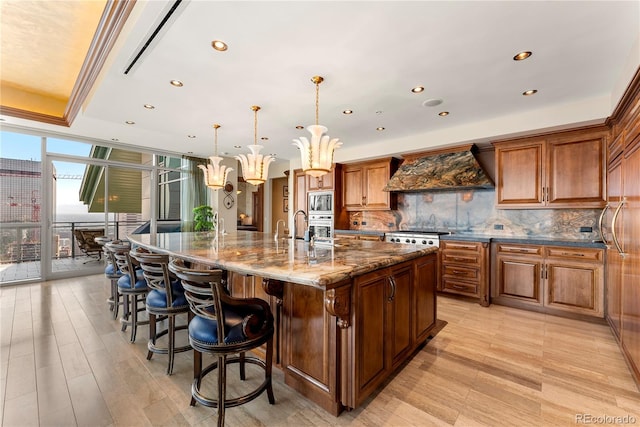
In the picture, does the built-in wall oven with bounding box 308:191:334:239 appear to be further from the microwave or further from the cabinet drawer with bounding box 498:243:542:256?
the cabinet drawer with bounding box 498:243:542:256

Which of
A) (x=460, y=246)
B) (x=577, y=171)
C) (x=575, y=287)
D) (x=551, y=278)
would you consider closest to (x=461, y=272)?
(x=460, y=246)

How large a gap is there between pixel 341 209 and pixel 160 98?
3672 mm

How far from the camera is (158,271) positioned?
2029 mm

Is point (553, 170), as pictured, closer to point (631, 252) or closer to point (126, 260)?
point (631, 252)

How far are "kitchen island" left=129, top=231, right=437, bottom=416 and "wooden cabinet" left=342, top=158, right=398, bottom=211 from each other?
10.0ft

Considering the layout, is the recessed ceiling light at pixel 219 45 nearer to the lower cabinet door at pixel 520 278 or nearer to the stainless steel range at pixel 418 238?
the stainless steel range at pixel 418 238

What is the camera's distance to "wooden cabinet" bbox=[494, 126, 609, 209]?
10.5ft

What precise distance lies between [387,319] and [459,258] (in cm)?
259

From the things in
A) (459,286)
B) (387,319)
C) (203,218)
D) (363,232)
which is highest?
(203,218)

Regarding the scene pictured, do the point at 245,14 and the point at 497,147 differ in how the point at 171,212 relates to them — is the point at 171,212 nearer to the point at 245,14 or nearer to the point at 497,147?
the point at 245,14

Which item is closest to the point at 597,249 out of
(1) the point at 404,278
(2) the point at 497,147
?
(2) the point at 497,147

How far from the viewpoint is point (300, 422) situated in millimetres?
1557

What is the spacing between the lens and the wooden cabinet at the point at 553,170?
3.21 metres

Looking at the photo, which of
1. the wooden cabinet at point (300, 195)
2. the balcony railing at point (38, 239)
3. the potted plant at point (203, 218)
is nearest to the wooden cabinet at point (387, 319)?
the wooden cabinet at point (300, 195)
